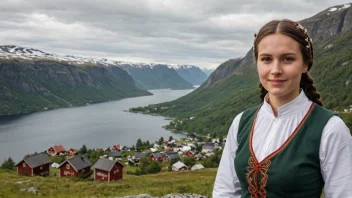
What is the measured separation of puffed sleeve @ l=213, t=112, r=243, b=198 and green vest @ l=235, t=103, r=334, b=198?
0.25 m

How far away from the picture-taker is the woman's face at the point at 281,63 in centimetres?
264

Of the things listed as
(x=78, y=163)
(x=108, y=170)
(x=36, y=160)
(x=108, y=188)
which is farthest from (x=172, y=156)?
(x=108, y=188)

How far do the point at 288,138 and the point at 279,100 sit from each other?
1.14 feet

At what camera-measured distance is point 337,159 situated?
94.5 inches

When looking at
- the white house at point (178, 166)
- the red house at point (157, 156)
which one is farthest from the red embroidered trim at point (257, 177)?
the red house at point (157, 156)

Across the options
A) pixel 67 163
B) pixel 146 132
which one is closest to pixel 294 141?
pixel 67 163

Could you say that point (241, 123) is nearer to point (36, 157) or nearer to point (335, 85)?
point (36, 157)

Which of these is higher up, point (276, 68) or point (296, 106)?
point (276, 68)

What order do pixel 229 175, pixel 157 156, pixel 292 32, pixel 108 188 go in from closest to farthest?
pixel 292 32 < pixel 229 175 < pixel 108 188 < pixel 157 156

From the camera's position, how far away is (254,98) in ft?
622

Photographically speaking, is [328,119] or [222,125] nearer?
[328,119]

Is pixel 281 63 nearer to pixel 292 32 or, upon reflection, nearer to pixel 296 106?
pixel 292 32

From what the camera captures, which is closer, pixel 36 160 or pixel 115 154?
pixel 36 160

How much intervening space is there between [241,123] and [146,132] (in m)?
136
